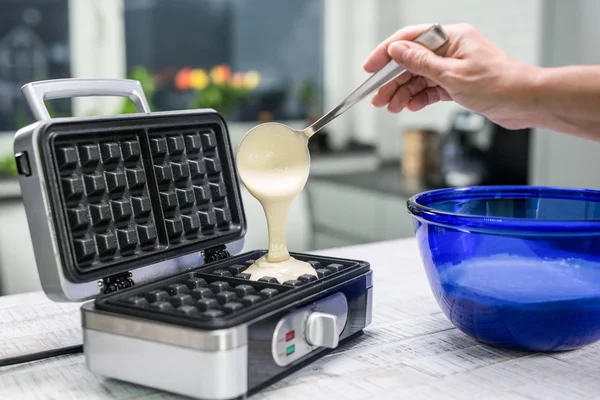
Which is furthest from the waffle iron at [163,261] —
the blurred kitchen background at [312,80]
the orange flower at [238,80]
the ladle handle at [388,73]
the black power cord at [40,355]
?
the orange flower at [238,80]

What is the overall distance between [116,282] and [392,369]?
43cm

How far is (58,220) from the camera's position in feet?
3.05

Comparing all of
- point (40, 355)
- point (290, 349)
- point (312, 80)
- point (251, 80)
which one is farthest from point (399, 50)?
point (312, 80)

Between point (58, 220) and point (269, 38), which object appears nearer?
point (58, 220)

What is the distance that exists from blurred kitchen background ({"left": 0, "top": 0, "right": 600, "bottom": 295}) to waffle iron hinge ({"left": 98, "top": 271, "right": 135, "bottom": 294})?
1.52 meters

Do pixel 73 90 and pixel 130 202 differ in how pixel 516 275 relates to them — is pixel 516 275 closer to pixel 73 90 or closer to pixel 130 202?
pixel 130 202

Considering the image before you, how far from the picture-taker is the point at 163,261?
1091mm

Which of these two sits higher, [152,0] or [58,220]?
[152,0]

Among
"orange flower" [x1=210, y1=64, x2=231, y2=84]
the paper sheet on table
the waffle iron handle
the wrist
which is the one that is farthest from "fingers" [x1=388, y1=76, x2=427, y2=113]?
"orange flower" [x1=210, y1=64, x2=231, y2=84]

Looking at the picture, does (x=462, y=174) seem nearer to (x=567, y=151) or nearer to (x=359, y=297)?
(x=567, y=151)

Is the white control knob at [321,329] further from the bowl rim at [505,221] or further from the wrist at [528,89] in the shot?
the wrist at [528,89]

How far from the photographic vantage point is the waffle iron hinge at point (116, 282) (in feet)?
3.24

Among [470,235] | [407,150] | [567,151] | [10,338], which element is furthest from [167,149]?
[407,150]

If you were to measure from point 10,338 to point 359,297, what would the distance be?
58 cm
